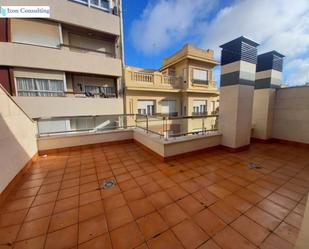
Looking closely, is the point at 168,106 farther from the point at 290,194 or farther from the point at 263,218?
the point at 263,218

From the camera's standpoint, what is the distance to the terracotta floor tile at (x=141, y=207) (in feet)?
5.45

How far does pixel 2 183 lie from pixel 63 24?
23.2 feet

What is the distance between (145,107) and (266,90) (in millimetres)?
6003

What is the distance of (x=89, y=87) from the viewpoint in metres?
7.27

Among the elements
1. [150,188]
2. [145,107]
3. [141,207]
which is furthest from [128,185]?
[145,107]

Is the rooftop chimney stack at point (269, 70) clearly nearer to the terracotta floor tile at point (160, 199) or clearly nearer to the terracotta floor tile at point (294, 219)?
the terracotta floor tile at point (294, 219)

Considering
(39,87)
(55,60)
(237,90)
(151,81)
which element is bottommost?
(237,90)

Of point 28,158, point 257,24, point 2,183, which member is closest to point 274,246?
point 2,183

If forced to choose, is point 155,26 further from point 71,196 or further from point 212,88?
point 71,196

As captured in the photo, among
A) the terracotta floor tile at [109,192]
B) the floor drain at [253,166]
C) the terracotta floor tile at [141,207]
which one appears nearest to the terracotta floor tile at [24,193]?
the terracotta floor tile at [109,192]

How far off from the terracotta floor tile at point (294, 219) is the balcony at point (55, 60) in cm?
756

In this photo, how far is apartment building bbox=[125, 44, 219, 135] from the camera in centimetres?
→ 809

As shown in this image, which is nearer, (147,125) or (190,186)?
(190,186)

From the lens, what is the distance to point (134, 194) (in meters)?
2.04
